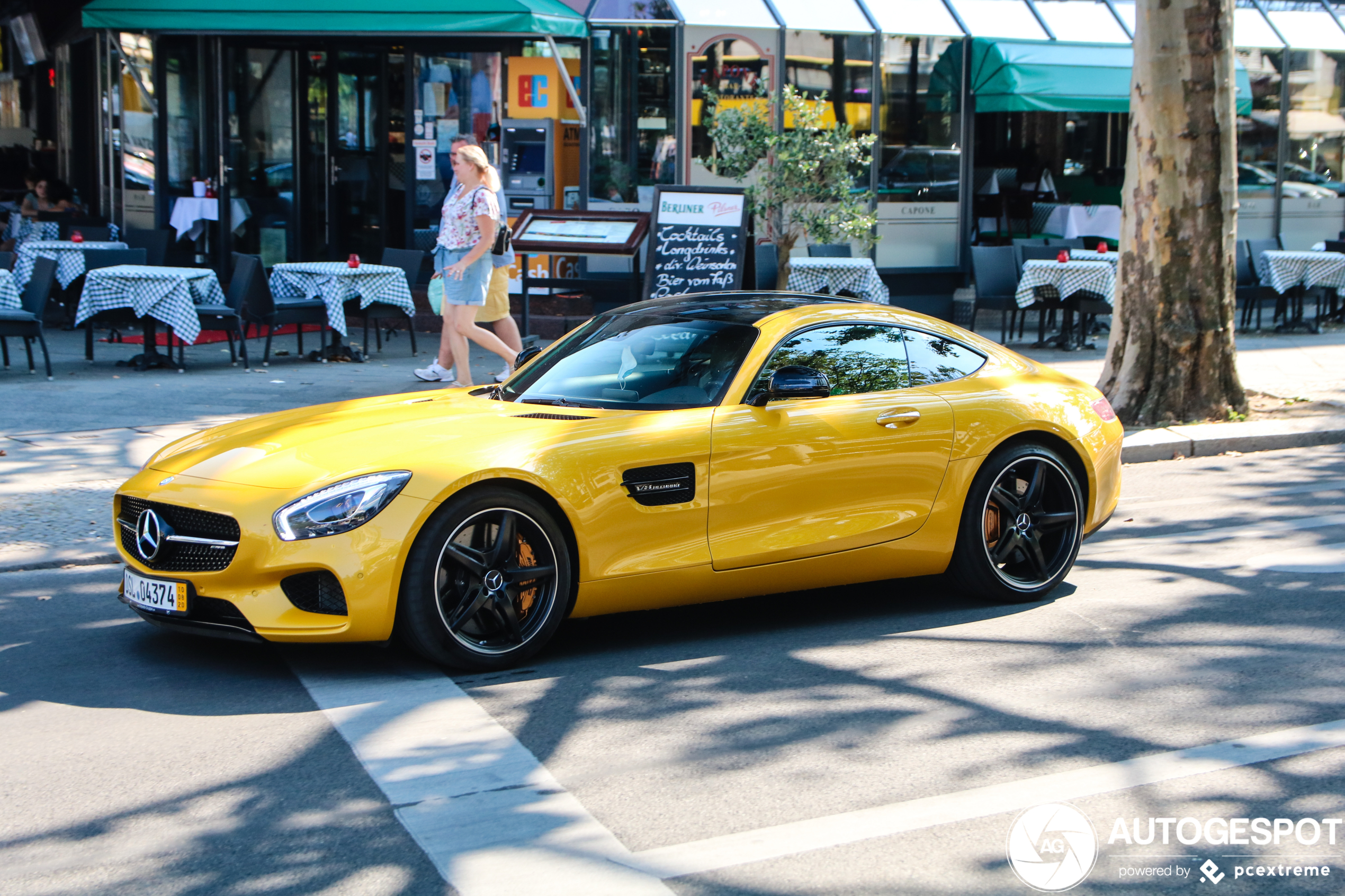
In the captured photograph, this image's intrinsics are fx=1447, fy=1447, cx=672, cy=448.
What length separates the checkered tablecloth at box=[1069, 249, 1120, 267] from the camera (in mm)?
16219

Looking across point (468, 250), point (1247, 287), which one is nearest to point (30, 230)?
point (468, 250)

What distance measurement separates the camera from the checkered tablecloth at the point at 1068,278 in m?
15.5

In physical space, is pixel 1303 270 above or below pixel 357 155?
below

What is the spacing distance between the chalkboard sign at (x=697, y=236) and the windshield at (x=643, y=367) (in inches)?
270

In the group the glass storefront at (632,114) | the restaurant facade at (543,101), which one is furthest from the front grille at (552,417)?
the glass storefront at (632,114)

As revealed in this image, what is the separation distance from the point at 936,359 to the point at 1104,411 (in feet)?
3.20

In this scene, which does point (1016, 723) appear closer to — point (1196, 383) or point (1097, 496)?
point (1097, 496)

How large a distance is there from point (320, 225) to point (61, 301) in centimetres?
342

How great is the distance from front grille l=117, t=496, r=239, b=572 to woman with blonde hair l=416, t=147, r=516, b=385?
619 cm

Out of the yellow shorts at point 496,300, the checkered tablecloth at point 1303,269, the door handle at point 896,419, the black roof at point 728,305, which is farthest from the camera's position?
the checkered tablecloth at point 1303,269

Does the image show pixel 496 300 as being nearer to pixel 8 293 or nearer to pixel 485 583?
pixel 8 293

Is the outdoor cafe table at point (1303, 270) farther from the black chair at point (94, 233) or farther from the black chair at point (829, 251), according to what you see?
the black chair at point (94, 233)

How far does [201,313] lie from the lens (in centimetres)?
1325

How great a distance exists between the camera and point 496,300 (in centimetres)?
1198
